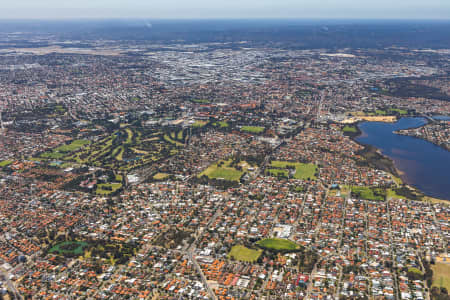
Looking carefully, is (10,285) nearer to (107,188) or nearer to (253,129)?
(107,188)

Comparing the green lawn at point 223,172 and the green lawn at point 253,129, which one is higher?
the green lawn at point 253,129

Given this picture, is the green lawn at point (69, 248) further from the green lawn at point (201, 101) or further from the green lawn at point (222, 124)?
the green lawn at point (201, 101)

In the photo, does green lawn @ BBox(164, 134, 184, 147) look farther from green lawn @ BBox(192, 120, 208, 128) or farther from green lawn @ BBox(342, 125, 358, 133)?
green lawn @ BBox(342, 125, 358, 133)

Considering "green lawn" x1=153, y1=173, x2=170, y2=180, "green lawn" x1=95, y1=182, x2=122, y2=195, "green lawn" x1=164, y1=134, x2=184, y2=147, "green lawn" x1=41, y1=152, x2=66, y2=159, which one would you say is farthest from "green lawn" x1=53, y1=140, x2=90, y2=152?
"green lawn" x1=153, y1=173, x2=170, y2=180

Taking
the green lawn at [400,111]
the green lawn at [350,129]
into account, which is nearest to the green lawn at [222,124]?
the green lawn at [350,129]

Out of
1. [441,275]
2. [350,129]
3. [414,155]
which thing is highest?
[350,129]

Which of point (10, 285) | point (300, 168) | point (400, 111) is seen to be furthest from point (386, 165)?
point (10, 285)
